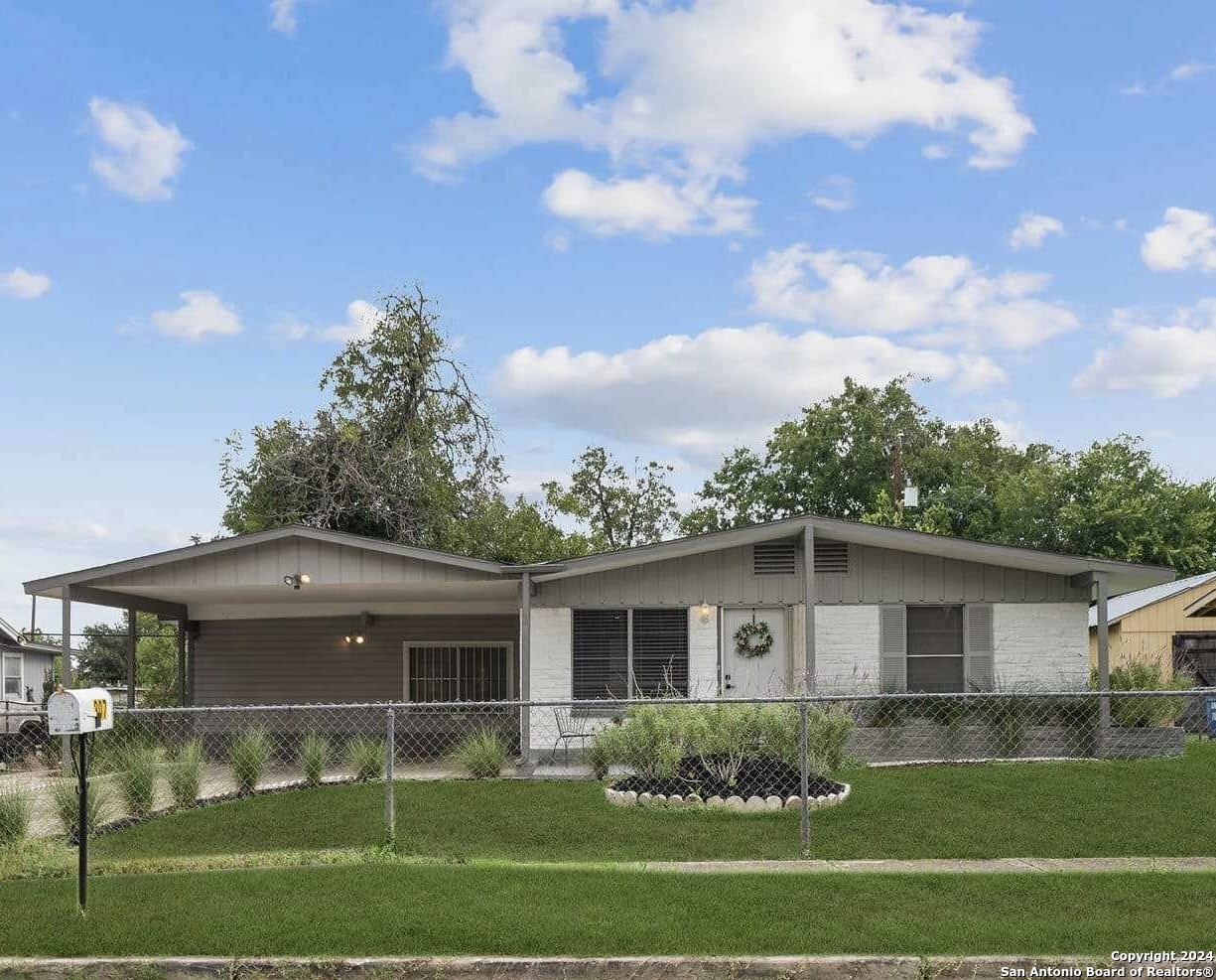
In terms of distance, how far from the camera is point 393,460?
30312 mm

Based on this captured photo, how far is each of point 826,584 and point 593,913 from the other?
10.3 meters

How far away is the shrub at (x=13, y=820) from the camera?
9344 millimetres

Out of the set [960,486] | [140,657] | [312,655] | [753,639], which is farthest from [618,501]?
[753,639]

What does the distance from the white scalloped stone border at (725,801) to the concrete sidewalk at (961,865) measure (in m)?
2.35

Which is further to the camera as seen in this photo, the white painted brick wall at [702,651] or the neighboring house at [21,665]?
the neighboring house at [21,665]

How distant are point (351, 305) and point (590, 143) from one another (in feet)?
44.3

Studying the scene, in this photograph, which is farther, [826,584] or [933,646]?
[933,646]

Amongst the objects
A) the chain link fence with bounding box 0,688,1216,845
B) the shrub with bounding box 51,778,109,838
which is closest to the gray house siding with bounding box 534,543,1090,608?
the chain link fence with bounding box 0,688,1216,845

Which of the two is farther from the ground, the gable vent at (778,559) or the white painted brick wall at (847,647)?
the gable vent at (778,559)

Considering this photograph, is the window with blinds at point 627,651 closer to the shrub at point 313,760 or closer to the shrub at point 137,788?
the shrub at point 313,760

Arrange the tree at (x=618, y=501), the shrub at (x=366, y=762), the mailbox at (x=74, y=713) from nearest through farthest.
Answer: the mailbox at (x=74, y=713) → the shrub at (x=366, y=762) → the tree at (x=618, y=501)

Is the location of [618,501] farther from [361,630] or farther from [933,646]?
[933,646]

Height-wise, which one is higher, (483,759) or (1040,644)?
(1040,644)

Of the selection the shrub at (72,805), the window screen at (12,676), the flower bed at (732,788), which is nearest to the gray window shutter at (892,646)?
the flower bed at (732,788)
